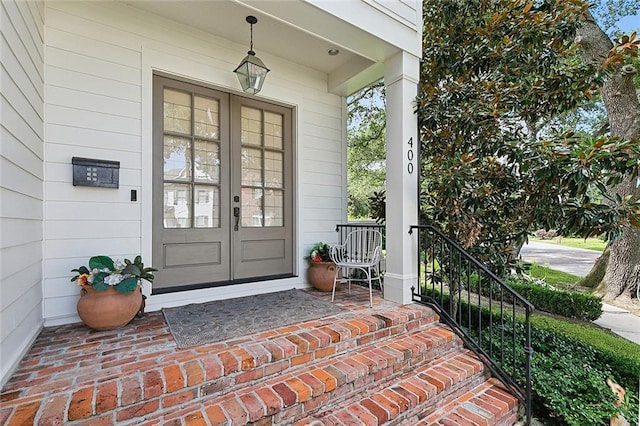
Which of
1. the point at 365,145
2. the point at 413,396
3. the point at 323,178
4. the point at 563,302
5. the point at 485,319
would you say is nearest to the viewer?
the point at 413,396

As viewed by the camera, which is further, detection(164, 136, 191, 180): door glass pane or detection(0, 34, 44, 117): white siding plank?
detection(164, 136, 191, 180): door glass pane

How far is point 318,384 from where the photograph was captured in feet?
6.07

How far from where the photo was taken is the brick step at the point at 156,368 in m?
1.46

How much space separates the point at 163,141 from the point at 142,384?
2237 mm

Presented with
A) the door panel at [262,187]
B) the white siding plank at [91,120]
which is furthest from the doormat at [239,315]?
the white siding plank at [91,120]

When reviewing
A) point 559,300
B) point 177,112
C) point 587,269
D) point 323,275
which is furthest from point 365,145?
point 587,269

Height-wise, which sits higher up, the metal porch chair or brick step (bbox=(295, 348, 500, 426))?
the metal porch chair

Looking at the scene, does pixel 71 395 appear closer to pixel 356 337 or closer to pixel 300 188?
pixel 356 337

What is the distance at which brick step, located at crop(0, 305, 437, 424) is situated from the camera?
1.46 meters

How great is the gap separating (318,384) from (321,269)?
1.77 meters

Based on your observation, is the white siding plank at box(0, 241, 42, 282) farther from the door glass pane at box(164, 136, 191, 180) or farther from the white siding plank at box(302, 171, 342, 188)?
the white siding plank at box(302, 171, 342, 188)

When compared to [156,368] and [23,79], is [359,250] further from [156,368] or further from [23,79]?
[23,79]

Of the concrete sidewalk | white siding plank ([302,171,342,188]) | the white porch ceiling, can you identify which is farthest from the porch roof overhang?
the concrete sidewalk

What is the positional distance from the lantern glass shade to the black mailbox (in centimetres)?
141
